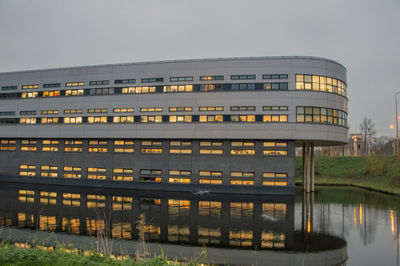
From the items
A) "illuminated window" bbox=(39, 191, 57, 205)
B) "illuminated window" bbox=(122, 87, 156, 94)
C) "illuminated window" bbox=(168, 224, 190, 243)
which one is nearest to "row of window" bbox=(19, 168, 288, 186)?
"illuminated window" bbox=(39, 191, 57, 205)

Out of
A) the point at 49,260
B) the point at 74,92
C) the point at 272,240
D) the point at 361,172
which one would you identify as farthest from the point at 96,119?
the point at 361,172

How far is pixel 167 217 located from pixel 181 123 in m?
21.2

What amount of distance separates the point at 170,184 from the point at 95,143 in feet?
50.1

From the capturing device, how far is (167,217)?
969 inches

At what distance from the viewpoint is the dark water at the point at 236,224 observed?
16031mm

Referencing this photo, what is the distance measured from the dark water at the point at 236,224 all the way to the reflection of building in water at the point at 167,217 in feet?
0.21

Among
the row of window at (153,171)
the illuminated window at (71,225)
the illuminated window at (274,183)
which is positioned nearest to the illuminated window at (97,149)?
the row of window at (153,171)

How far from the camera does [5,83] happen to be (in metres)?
54.8

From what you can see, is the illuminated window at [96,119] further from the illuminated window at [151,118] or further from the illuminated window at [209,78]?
the illuminated window at [209,78]

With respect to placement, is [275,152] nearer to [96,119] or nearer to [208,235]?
[208,235]

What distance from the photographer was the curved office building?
41375 mm

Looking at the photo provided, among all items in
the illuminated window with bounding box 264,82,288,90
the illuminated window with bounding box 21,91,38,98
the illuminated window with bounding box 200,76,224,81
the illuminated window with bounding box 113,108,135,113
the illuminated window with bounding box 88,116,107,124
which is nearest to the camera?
the illuminated window with bounding box 264,82,288,90

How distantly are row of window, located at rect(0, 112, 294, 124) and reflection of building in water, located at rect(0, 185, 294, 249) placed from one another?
38.1 ft

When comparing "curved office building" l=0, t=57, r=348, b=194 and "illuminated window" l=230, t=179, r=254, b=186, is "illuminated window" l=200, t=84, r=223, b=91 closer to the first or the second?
"curved office building" l=0, t=57, r=348, b=194
